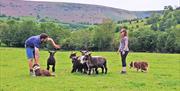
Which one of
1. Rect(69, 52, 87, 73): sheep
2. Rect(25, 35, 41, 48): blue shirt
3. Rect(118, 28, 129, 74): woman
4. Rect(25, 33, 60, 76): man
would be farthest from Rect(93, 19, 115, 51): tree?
Rect(25, 35, 41, 48): blue shirt

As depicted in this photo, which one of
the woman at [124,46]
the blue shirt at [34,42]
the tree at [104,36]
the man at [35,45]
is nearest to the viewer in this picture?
the man at [35,45]

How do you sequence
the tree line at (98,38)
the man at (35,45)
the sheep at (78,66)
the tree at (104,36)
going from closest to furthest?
the man at (35,45)
the sheep at (78,66)
the tree line at (98,38)
the tree at (104,36)

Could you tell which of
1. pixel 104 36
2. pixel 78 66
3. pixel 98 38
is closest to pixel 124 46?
pixel 78 66

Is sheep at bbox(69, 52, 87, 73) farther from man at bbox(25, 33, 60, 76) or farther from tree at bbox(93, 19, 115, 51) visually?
tree at bbox(93, 19, 115, 51)

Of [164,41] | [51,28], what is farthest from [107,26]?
[164,41]

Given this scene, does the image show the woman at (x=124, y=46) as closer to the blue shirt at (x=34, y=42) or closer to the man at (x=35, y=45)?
the man at (x=35, y=45)

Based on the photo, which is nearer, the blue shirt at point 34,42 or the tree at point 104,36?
the blue shirt at point 34,42

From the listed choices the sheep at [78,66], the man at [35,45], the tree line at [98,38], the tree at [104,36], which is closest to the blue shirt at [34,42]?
the man at [35,45]

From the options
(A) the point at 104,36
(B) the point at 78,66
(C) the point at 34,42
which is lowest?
(A) the point at 104,36

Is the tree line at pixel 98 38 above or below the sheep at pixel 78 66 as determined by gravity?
below

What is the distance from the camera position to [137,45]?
127500 mm

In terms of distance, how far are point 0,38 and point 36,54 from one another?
123505 mm

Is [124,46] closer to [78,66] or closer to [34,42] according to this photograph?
[78,66]

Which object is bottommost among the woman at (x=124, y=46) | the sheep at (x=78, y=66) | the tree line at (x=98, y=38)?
the tree line at (x=98, y=38)
